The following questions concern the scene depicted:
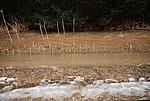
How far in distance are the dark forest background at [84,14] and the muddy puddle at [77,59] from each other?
307cm

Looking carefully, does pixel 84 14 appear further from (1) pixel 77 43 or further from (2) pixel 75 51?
(2) pixel 75 51

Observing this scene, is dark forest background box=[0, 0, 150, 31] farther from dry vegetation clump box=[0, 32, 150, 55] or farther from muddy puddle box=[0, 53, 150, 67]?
muddy puddle box=[0, 53, 150, 67]

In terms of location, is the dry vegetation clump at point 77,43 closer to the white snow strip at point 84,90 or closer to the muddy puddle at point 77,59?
the muddy puddle at point 77,59

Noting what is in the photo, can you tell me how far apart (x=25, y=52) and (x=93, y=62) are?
2036mm

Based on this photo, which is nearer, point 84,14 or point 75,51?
point 75,51

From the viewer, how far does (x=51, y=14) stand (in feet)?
34.4

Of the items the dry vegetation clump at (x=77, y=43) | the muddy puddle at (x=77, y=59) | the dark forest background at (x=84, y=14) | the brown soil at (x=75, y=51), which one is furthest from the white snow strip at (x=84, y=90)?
the dark forest background at (x=84, y=14)

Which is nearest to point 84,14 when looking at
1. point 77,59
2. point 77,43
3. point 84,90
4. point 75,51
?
point 77,43

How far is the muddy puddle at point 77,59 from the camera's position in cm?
679

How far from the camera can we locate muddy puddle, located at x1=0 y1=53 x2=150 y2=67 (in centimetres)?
679

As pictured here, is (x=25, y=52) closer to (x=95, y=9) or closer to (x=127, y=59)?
(x=127, y=59)

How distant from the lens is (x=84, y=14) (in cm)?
1085

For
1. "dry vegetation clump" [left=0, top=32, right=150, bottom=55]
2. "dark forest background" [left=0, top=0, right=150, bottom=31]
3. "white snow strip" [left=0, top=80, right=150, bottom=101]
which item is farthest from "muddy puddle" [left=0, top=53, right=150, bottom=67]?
"dark forest background" [left=0, top=0, right=150, bottom=31]

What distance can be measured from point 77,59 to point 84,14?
4.08 m
